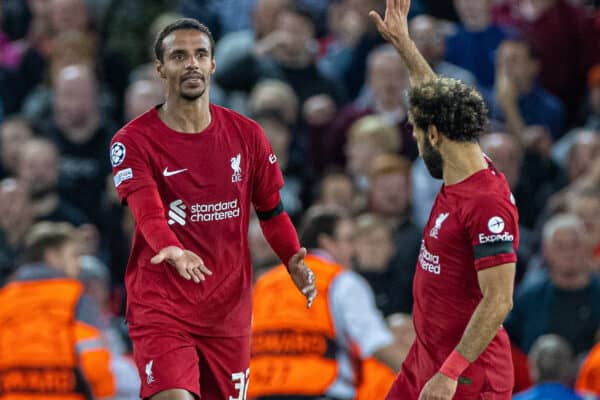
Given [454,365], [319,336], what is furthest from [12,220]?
[454,365]

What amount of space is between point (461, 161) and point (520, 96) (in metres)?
5.61

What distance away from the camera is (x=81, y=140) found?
11.9 m

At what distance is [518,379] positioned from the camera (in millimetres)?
9492

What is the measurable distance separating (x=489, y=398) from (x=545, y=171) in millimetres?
5361

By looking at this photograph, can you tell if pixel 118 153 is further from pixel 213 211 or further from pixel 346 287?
pixel 346 287

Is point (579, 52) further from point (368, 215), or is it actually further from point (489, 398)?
point (489, 398)

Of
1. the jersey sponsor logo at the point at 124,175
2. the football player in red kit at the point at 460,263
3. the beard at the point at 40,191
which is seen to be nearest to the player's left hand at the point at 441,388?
the football player in red kit at the point at 460,263

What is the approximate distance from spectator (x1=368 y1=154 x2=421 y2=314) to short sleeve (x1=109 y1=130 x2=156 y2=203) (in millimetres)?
4152

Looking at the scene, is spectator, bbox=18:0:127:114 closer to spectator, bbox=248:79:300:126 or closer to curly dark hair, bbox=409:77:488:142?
spectator, bbox=248:79:300:126

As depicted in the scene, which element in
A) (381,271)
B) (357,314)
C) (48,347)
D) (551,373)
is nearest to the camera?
(551,373)

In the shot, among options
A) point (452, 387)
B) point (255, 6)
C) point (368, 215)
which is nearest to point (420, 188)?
point (368, 215)

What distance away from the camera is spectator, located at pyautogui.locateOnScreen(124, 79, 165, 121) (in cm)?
1180

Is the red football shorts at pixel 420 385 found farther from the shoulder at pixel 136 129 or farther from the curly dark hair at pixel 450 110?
the shoulder at pixel 136 129

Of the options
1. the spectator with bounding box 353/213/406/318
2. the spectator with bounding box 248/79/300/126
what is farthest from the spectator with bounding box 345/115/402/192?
the spectator with bounding box 353/213/406/318
